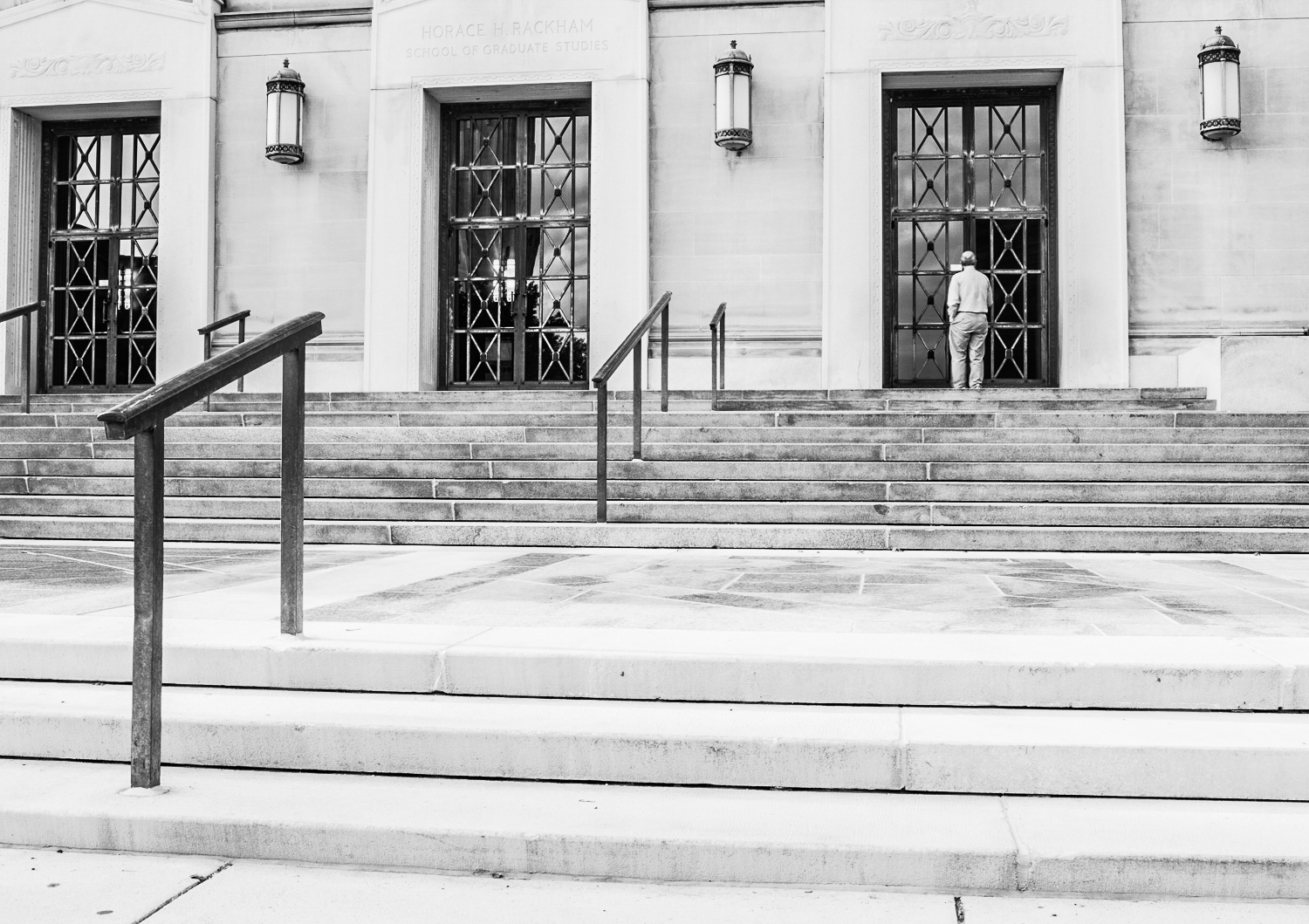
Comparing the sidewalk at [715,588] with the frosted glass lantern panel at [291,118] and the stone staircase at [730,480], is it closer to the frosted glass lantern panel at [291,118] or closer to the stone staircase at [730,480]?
the stone staircase at [730,480]

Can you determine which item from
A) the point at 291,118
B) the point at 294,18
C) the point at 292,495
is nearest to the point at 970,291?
the point at 291,118

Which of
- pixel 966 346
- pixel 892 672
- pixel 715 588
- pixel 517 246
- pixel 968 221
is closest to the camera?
pixel 892 672

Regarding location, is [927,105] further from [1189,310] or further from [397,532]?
[397,532]

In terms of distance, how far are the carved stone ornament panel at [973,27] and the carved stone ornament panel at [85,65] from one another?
887cm

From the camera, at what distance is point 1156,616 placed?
14.1ft

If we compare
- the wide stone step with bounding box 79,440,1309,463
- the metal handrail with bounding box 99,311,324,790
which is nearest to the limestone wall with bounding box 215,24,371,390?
the wide stone step with bounding box 79,440,1309,463

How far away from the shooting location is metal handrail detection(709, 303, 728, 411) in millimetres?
11212

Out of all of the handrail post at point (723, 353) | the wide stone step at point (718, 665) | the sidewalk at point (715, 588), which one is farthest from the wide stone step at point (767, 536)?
the handrail post at point (723, 353)

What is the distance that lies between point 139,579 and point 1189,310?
490 inches

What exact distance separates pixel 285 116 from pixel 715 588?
35.1 feet

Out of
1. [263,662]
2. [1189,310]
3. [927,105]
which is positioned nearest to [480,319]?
[927,105]

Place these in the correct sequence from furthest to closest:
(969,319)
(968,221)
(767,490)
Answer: (968,221), (969,319), (767,490)

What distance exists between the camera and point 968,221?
1355 cm

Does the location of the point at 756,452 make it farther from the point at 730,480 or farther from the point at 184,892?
the point at 184,892
